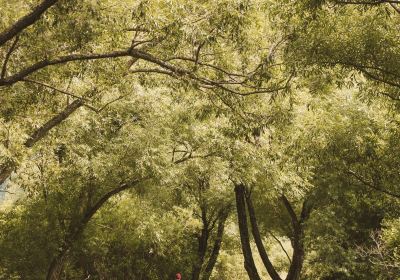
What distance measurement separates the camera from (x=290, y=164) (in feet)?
43.1

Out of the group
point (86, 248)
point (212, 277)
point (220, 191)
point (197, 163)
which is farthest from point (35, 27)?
point (212, 277)

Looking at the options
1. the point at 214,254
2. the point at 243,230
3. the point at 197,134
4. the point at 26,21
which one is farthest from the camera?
the point at 214,254

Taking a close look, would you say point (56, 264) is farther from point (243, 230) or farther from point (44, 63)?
point (44, 63)

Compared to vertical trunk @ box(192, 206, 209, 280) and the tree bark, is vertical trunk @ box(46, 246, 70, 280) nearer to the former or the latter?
the tree bark

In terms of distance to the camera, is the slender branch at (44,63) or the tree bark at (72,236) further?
the tree bark at (72,236)

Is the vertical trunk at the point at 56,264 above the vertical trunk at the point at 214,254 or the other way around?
the other way around

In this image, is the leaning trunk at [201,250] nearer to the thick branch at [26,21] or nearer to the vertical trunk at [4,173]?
the vertical trunk at [4,173]

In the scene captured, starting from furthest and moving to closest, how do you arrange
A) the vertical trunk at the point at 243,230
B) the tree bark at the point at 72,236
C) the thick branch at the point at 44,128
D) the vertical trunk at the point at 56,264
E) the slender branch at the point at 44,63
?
1. the vertical trunk at the point at 56,264
2. the tree bark at the point at 72,236
3. the vertical trunk at the point at 243,230
4. the thick branch at the point at 44,128
5. the slender branch at the point at 44,63

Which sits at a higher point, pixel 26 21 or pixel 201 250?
pixel 201 250

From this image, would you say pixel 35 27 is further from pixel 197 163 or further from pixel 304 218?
pixel 304 218

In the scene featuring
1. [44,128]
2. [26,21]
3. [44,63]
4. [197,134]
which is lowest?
[26,21]

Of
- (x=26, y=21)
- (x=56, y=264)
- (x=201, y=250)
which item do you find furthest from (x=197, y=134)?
(x=26, y=21)

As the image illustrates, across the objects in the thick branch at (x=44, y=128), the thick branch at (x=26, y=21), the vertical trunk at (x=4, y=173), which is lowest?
the vertical trunk at (x=4, y=173)

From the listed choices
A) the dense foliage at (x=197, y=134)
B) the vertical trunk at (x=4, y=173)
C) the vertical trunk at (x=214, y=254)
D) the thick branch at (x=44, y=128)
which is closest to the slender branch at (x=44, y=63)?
the dense foliage at (x=197, y=134)
